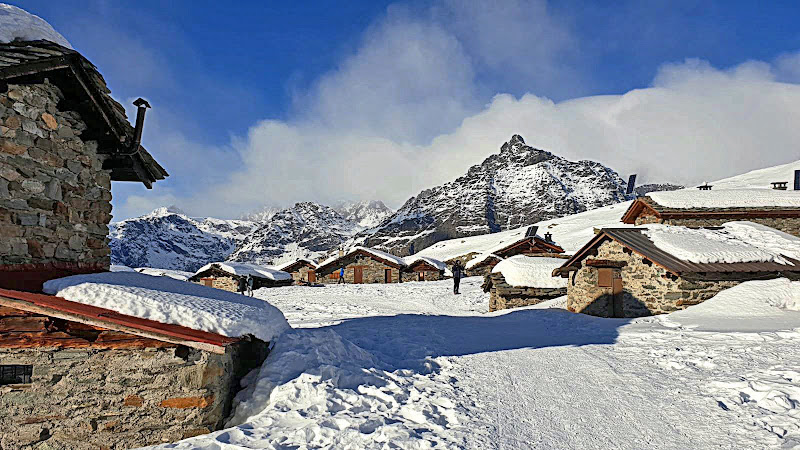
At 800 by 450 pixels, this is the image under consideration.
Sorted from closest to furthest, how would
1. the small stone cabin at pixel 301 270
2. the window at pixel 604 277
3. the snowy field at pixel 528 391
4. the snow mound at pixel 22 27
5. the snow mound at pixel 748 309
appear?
the snowy field at pixel 528 391 → the snow mound at pixel 22 27 → the snow mound at pixel 748 309 → the window at pixel 604 277 → the small stone cabin at pixel 301 270

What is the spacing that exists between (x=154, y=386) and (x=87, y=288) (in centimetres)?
172

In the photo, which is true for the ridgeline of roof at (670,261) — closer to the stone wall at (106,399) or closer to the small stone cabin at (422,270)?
the stone wall at (106,399)

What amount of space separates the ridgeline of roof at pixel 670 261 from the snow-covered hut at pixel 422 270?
25.9 metres

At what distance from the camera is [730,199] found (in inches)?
947

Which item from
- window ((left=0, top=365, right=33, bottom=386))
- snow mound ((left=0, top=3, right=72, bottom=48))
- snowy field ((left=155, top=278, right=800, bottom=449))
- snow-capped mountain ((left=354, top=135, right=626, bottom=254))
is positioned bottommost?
snowy field ((left=155, top=278, right=800, bottom=449))

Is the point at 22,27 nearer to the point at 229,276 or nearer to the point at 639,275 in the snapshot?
the point at 639,275

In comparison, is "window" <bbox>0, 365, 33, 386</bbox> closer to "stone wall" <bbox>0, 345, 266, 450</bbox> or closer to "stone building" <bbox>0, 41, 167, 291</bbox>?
"stone wall" <bbox>0, 345, 266, 450</bbox>

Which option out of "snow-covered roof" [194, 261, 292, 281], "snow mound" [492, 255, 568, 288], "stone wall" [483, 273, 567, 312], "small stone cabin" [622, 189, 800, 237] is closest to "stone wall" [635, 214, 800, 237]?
"small stone cabin" [622, 189, 800, 237]

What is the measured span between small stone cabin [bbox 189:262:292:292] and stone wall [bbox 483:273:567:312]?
23991 millimetres

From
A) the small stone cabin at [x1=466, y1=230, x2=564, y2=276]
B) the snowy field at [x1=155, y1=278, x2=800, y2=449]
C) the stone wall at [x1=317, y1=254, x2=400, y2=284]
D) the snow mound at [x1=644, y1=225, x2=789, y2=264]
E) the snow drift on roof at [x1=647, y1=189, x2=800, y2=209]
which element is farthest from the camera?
the stone wall at [x1=317, y1=254, x2=400, y2=284]

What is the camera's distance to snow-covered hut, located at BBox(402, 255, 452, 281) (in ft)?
136

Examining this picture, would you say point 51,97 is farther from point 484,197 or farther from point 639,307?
point 484,197

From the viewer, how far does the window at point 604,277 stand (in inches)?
626

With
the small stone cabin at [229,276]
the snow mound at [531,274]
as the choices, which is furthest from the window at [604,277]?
the small stone cabin at [229,276]
